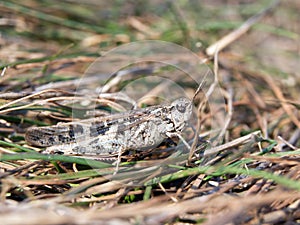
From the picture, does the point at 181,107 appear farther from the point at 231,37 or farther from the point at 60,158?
the point at 231,37

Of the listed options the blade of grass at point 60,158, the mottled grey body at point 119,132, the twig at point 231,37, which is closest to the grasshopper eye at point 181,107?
the mottled grey body at point 119,132

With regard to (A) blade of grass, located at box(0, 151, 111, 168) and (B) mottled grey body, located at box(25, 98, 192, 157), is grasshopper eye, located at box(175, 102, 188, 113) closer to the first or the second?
(B) mottled grey body, located at box(25, 98, 192, 157)

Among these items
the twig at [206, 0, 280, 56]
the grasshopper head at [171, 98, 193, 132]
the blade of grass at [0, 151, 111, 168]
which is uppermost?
the twig at [206, 0, 280, 56]

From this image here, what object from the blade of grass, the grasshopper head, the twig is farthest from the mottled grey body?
the twig

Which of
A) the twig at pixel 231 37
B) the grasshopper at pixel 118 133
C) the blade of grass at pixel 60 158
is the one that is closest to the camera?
the blade of grass at pixel 60 158

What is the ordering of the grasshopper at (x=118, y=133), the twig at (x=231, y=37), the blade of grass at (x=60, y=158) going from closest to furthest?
the blade of grass at (x=60, y=158) < the grasshopper at (x=118, y=133) < the twig at (x=231, y=37)

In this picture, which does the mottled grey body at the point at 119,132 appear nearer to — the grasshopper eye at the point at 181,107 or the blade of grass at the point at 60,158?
the grasshopper eye at the point at 181,107

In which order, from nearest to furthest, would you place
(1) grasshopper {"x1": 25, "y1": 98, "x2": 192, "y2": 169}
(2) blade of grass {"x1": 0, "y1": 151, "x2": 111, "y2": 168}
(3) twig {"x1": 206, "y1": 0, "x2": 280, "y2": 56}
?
1. (2) blade of grass {"x1": 0, "y1": 151, "x2": 111, "y2": 168}
2. (1) grasshopper {"x1": 25, "y1": 98, "x2": 192, "y2": 169}
3. (3) twig {"x1": 206, "y1": 0, "x2": 280, "y2": 56}

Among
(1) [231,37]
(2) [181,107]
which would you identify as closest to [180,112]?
(2) [181,107]
